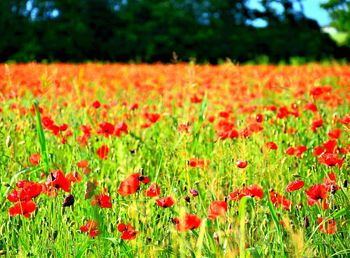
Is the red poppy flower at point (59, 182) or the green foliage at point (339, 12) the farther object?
the green foliage at point (339, 12)

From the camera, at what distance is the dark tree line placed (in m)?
16.4

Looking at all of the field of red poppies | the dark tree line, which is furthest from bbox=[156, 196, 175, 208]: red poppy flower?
the dark tree line

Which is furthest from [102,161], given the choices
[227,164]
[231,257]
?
[231,257]

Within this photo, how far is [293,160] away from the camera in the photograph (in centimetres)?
311

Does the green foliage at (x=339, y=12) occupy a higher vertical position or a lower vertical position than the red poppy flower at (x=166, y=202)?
higher

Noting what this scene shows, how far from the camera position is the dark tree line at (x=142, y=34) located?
16.4 metres

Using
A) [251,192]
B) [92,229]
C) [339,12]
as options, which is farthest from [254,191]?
[339,12]

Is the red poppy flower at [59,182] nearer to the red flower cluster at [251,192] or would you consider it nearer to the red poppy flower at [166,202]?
the red poppy flower at [166,202]

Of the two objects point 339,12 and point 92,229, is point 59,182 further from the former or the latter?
point 339,12

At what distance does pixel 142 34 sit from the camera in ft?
55.9

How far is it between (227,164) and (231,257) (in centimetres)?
132

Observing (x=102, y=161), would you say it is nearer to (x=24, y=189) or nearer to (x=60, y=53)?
(x=24, y=189)

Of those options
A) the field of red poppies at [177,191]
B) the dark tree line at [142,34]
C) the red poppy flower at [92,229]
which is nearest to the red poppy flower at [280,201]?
the field of red poppies at [177,191]

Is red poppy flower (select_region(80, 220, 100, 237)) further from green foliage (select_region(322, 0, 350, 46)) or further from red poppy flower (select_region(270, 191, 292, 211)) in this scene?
green foliage (select_region(322, 0, 350, 46))
